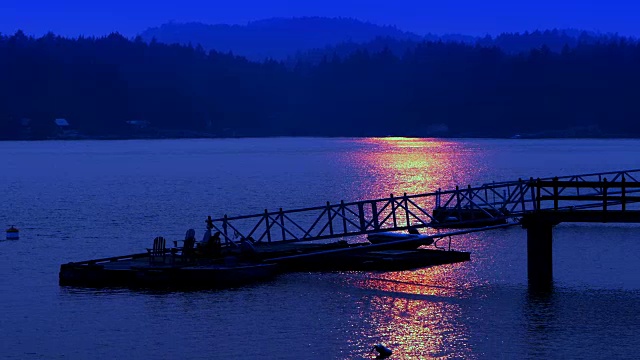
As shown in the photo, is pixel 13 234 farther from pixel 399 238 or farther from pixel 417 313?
pixel 417 313

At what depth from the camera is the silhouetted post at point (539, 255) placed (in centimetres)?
4706

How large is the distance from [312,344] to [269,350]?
64.0 inches

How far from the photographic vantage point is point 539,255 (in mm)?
47781

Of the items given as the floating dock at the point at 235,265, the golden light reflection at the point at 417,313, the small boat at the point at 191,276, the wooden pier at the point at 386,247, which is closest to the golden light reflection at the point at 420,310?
the golden light reflection at the point at 417,313

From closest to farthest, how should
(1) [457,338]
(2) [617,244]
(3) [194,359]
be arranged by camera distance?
(3) [194,359] < (1) [457,338] < (2) [617,244]

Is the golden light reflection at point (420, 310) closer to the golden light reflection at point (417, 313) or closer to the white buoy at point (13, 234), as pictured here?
the golden light reflection at point (417, 313)

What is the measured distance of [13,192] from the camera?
12650 centimetres

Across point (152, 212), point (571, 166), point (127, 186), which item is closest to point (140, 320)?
point (152, 212)

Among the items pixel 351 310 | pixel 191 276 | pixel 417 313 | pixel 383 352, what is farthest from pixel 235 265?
pixel 383 352

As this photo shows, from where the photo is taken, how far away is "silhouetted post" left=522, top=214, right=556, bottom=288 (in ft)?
154

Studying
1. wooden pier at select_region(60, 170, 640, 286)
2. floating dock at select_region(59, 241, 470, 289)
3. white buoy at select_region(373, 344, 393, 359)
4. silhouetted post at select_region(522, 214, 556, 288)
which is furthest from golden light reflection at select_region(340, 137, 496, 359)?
silhouetted post at select_region(522, 214, 556, 288)

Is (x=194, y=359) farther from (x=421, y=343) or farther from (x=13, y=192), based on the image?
(x=13, y=192)

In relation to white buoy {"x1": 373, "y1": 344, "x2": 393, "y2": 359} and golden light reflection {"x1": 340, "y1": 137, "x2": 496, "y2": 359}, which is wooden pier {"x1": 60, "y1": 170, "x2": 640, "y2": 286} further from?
white buoy {"x1": 373, "y1": 344, "x2": 393, "y2": 359}

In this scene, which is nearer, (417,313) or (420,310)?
(417,313)
